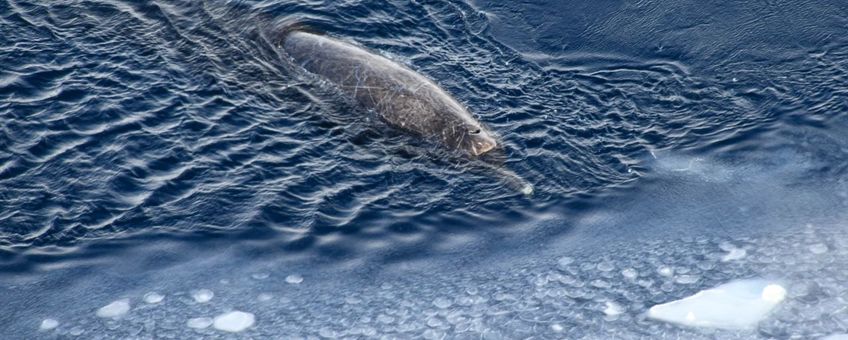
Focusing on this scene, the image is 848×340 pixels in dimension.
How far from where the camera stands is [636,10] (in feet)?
36.7

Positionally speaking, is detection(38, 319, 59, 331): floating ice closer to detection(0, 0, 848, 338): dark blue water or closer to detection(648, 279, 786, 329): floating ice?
detection(0, 0, 848, 338): dark blue water

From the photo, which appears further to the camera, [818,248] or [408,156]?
[408,156]

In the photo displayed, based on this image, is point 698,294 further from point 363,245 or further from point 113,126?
point 113,126

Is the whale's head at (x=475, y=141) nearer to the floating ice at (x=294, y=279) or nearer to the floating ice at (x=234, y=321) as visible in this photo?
the floating ice at (x=294, y=279)

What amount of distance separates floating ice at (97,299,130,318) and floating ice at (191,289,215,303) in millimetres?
491

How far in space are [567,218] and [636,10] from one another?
3931mm

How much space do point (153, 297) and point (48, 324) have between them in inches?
29.9

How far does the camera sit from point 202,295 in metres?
7.42

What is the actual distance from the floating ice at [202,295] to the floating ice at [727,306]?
3282 millimetres

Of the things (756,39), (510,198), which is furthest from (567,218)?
(756,39)

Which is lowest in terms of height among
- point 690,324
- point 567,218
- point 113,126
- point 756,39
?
point 690,324

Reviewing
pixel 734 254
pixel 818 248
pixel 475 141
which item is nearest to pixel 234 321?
pixel 475 141

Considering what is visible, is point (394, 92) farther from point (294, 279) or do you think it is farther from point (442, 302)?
point (442, 302)

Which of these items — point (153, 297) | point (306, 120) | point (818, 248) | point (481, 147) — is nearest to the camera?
point (153, 297)
